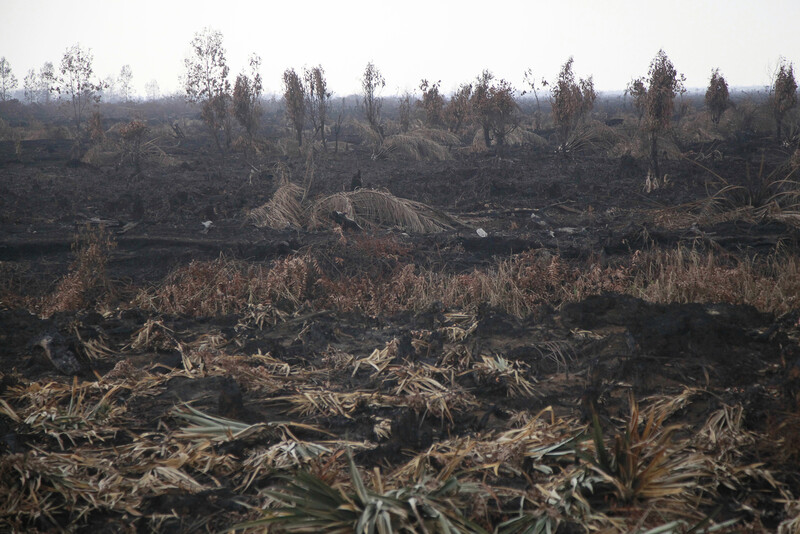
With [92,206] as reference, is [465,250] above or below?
below

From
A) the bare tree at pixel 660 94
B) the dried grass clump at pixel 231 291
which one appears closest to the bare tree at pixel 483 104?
the bare tree at pixel 660 94

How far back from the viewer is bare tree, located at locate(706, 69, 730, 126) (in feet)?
55.6

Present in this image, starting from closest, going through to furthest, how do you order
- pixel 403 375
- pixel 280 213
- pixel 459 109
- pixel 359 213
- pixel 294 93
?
pixel 403 375
pixel 280 213
pixel 359 213
pixel 294 93
pixel 459 109

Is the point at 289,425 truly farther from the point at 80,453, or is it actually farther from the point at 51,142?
the point at 51,142

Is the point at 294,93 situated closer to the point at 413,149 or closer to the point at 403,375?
the point at 413,149

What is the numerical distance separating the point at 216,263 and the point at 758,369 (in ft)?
17.2

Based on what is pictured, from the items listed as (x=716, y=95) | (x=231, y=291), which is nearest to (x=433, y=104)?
(x=716, y=95)

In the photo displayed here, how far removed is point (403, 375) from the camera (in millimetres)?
3438

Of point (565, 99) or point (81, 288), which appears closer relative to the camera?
point (81, 288)

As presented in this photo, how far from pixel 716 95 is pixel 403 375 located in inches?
741

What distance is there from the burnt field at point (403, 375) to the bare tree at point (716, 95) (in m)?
10.9

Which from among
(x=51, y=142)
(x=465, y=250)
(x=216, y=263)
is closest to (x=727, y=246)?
(x=465, y=250)

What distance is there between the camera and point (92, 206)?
943cm

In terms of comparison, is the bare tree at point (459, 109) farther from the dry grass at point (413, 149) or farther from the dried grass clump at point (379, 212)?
the dried grass clump at point (379, 212)
